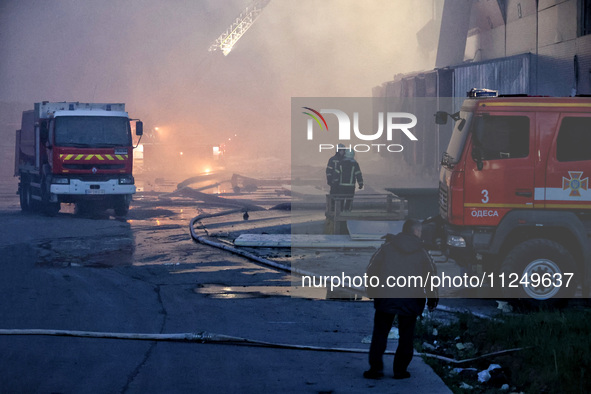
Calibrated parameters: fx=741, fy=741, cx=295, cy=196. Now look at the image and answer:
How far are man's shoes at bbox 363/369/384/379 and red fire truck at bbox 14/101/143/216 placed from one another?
595 inches

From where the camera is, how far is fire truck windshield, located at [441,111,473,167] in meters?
9.30

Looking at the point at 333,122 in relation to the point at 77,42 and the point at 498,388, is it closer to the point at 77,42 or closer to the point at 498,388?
the point at 77,42

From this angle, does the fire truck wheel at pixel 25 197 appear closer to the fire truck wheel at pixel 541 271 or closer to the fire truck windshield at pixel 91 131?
the fire truck windshield at pixel 91 131

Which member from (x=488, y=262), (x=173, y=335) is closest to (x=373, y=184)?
(x=488, y=262)

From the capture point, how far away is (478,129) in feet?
30.2

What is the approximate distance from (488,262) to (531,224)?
2.35 ft

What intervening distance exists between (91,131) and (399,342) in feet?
50.9

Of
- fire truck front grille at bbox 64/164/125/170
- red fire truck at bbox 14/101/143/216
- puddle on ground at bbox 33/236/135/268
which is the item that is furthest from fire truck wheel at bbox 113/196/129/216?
puddle on ground at bbox 33/236/135/268

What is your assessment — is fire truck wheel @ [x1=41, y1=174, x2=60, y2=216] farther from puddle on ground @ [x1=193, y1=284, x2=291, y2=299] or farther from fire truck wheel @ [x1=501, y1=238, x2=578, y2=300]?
fire truck wheel @ [x1=501, y1=238, x2=578, y2=300]

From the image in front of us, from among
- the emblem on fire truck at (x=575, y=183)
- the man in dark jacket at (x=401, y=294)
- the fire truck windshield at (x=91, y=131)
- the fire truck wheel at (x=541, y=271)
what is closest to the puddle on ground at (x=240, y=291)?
the fire truck wheel at (x=541, y=271)

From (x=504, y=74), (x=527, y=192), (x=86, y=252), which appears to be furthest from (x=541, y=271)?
(x=504, y=74)

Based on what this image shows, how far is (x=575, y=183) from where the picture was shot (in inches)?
358

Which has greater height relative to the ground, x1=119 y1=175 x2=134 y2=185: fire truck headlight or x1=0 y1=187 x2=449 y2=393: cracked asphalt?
x1=119 y1=175 x2=134 y2=185: fire truck headlight

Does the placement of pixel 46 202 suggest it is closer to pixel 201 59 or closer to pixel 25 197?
pixel 25 197
